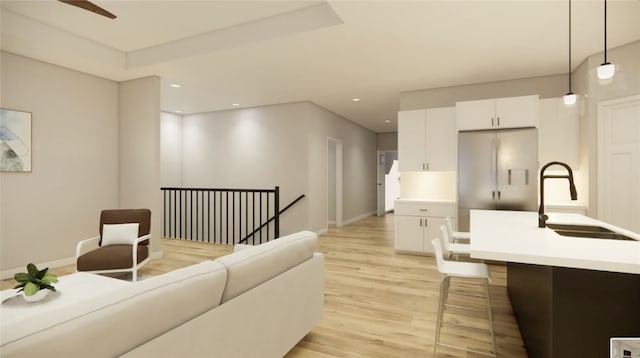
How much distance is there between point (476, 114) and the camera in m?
4.48

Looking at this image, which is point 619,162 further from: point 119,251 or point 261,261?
point 119,251

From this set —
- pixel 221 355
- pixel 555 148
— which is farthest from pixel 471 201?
pixel 221 355

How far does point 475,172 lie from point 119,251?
4681 millimetres

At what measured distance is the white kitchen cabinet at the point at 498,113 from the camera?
4.19 meters

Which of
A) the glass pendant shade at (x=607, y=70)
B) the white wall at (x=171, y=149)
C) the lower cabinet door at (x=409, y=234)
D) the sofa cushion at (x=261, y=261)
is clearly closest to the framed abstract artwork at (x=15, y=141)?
the white wall at (x=171, y=149)

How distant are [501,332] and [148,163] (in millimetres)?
5029

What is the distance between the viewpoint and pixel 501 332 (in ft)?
8.25

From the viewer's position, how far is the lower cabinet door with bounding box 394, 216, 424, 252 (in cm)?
493

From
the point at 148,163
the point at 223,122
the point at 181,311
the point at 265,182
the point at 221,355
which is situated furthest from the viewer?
the point at 223,122

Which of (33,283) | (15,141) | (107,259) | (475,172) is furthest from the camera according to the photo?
(475,172)

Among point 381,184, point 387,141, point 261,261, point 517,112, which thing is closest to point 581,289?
point 261,261

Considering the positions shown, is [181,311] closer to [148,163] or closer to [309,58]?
[309,58]

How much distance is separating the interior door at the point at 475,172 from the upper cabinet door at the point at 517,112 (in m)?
0.23

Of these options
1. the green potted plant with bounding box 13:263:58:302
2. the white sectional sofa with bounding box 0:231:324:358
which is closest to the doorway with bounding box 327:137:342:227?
the white sectional sofa with bounding box 0:231:324:358
